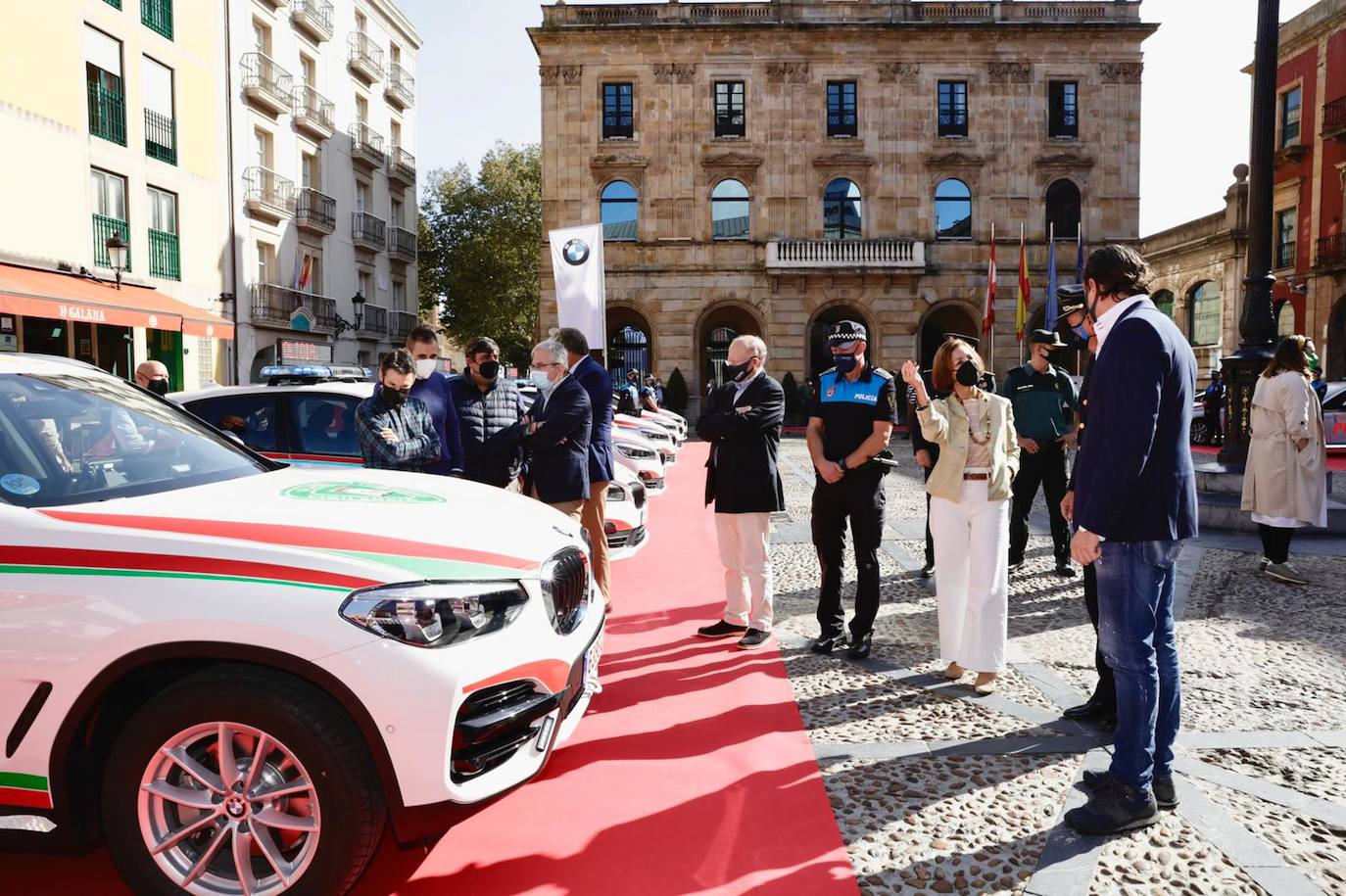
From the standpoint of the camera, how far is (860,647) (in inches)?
213

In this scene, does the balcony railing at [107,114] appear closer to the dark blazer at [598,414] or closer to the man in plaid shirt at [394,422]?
the man in plaid shirt at [394,422]

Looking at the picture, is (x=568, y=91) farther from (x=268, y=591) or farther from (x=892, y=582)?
(x=268, y=591)

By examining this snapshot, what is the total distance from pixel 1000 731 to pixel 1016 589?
307cm

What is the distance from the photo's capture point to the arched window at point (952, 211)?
31.0 metres

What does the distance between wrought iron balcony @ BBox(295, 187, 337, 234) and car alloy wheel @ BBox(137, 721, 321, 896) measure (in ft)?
92.3

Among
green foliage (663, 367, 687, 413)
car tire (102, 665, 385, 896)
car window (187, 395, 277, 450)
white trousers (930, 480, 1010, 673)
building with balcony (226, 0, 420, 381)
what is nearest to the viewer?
car tire (102, 665, 385, 896)

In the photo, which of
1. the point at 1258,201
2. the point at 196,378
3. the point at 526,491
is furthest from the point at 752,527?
the point at 196,378

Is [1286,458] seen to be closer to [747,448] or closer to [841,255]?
[747,448]

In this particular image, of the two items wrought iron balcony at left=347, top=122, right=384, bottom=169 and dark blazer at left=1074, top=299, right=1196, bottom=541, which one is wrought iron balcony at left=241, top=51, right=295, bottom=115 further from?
dark blazer at left=1074, top=299, right=1196, bottom=541

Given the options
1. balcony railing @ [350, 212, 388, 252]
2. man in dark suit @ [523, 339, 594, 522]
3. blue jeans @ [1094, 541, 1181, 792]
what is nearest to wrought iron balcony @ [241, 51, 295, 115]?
balcony railing @ [350, 212, 388, 252]

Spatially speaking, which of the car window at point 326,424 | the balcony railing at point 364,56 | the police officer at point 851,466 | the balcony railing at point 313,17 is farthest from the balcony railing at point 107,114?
the police officer at point 851,466

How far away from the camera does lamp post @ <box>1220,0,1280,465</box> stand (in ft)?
31.7

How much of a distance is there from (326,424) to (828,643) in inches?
164

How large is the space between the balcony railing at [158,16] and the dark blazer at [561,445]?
21.6 meters
